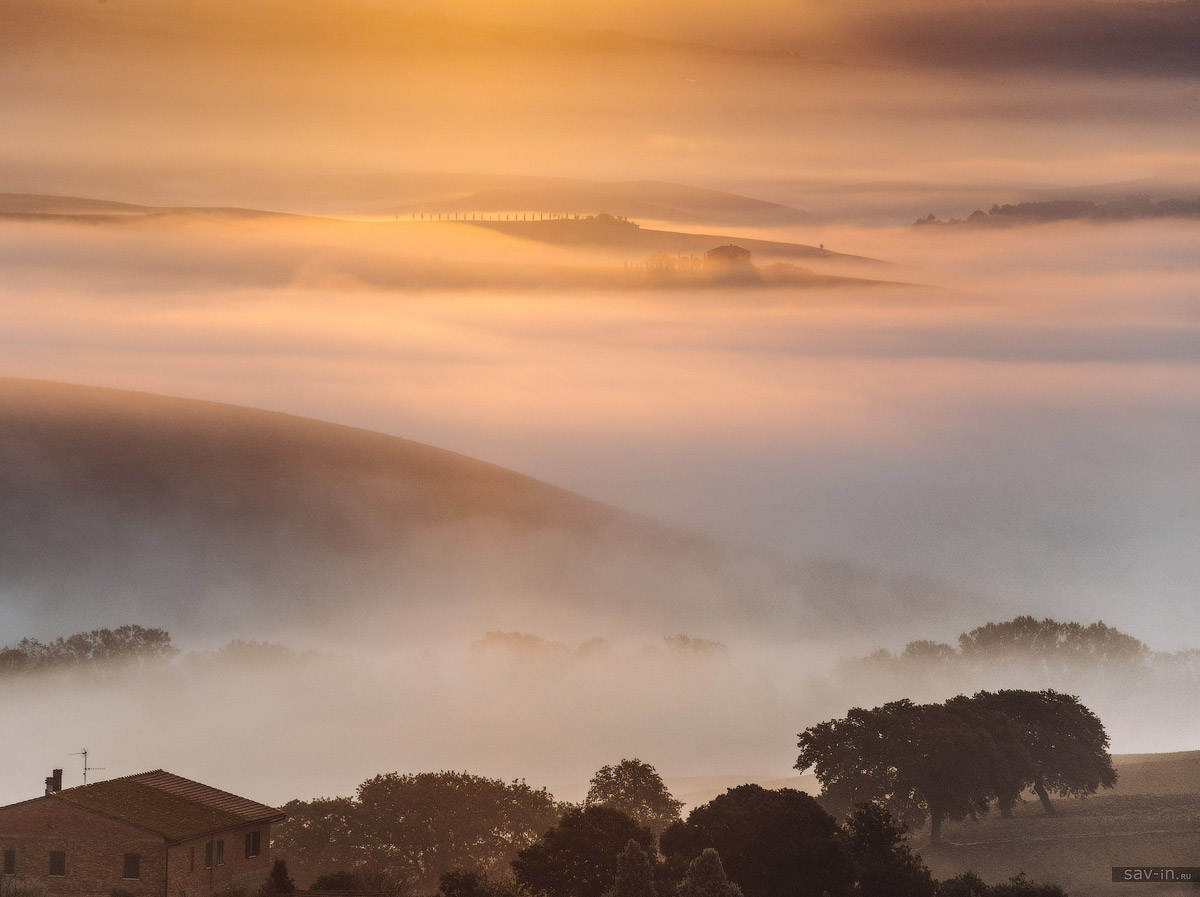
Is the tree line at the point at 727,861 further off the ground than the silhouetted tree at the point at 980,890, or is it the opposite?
the tree line at the point at 727,861

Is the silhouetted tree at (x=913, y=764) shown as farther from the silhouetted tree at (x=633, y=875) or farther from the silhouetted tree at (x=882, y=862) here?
the silhouetted tree at (x=633, y=875)

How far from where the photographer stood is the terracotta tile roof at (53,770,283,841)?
86.6 metres

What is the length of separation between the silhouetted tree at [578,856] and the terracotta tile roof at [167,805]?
16.7 meters

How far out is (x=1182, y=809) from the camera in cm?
13262

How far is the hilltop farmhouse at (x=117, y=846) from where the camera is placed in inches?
3329

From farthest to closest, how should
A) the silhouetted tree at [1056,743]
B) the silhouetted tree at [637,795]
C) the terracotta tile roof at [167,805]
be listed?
the silhouetted tree at [1056,743] → the silhouetted tree at [637,795] → the terracotta tile roof at [167,805]

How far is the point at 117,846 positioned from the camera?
8512cm

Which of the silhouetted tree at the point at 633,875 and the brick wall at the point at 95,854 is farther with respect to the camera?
the brick wall at the point at 95,854

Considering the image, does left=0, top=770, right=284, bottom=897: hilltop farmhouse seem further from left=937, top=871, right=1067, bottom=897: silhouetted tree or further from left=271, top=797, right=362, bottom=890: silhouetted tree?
left=937, top=871, right=1067, bottom=897: silhouetted tree

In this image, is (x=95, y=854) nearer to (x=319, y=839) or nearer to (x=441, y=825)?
(x=319, y=839)

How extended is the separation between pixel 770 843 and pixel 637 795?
40324 millimetres

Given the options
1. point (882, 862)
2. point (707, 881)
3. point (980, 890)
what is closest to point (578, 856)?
point (707, 881)

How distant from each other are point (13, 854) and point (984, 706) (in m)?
80.2

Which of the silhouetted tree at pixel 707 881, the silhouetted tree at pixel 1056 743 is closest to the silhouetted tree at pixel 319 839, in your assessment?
the silhouetted tree at pixel 707 881
